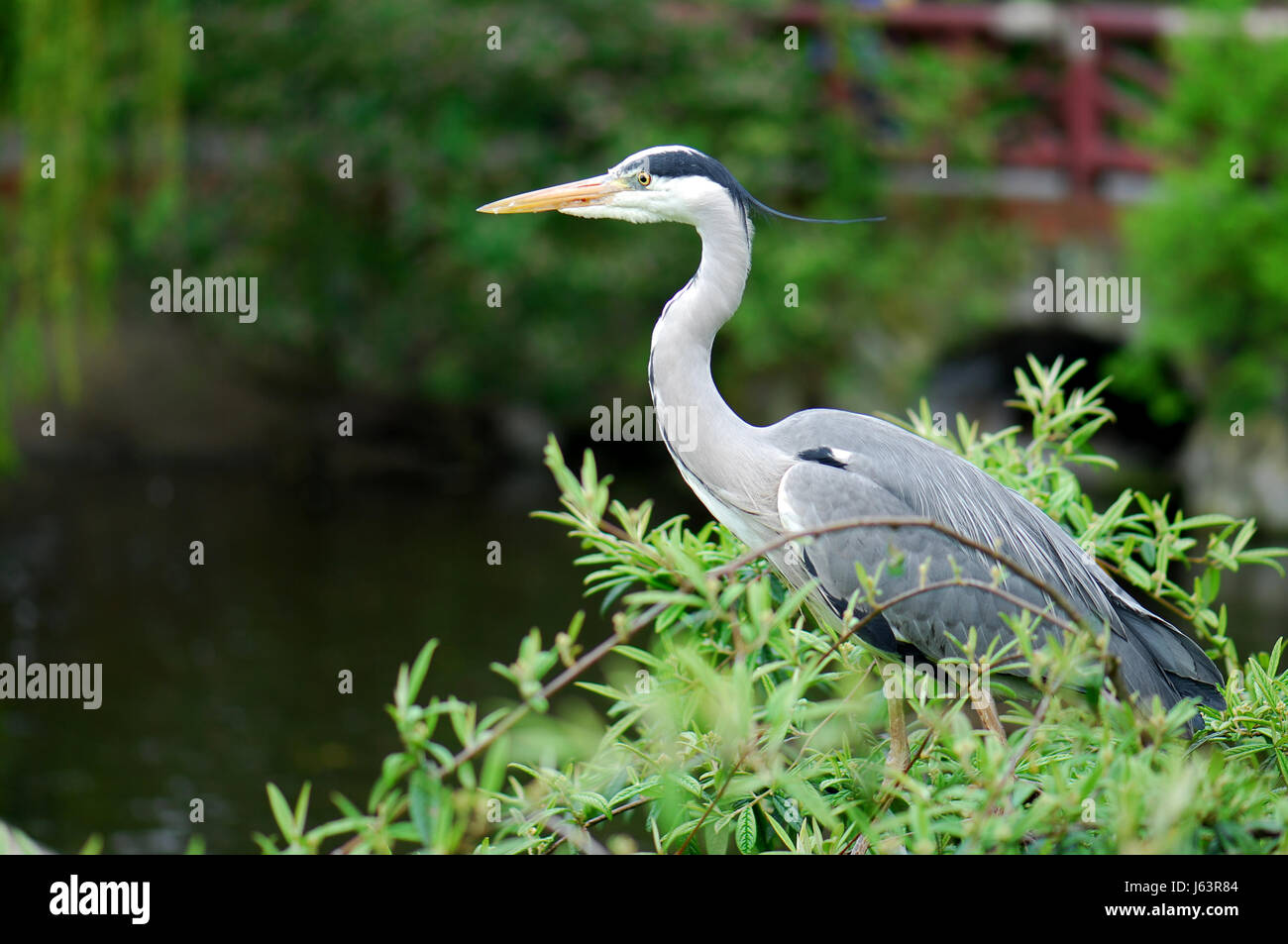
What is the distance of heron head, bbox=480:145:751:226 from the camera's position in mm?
3014

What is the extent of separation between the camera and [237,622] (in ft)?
31.1

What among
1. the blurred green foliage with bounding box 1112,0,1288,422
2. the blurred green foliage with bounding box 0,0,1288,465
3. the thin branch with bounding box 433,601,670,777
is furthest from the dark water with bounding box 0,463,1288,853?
the thin branch with bounding box 433,601,670,777

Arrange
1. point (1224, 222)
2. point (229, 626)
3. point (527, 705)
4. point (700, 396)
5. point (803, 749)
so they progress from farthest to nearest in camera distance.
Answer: point (1224, 222), point (229, 626), point (700, 396), point (803, 749), point (527, 705)

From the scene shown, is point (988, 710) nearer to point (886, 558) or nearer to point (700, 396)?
point (886, 558)

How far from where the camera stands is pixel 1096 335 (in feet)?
41.9

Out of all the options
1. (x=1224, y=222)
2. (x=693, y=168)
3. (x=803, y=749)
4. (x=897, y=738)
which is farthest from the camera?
(x=1224, y=222)

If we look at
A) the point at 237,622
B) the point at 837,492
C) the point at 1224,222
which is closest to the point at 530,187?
the point at 237,622

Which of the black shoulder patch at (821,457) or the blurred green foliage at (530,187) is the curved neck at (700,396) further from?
the blurred green foliage at (530,187)

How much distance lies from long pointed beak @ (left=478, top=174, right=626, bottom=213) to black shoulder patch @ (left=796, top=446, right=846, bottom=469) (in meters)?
0.74

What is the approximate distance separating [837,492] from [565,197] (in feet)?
3.00

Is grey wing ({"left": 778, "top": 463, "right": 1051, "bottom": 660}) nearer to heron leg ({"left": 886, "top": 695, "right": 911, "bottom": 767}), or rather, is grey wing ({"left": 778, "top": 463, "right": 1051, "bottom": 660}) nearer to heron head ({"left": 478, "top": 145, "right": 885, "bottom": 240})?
heron leg ({"left": 886, "top": 695, "right": 911, "bottom": 767})

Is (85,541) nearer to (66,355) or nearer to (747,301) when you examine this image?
(66,355)

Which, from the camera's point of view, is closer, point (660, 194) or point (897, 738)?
point (897, 738)

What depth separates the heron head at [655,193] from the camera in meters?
3.01
